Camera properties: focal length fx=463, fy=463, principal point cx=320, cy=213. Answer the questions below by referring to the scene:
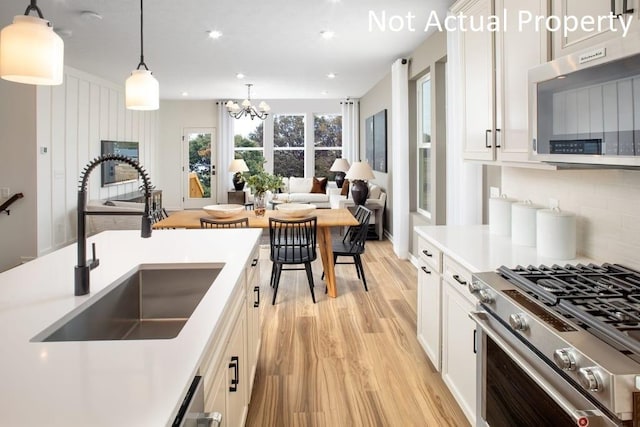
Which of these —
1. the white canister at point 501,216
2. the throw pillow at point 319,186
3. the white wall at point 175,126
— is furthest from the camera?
the white wall at point 175,126

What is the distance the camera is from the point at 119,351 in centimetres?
110

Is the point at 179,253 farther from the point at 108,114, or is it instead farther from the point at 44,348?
the point at 108,114

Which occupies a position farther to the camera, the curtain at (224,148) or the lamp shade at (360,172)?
the curtain at (224,148)

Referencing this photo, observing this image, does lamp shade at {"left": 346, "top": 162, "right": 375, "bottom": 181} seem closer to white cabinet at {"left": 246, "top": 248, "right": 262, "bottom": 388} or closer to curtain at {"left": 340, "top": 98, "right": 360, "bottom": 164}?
curtain at {"left": 340, "top": 98, "right": 360, "bottom": 164}

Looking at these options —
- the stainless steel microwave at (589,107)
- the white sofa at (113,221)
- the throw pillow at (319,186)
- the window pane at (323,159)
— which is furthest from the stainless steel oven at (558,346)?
the window pane at (323,159)

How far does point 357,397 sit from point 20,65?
223 cm

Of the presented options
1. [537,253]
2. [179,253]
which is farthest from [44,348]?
[537,253]

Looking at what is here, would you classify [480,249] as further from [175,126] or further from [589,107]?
[175,126]

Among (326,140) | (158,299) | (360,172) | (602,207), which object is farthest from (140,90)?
(326,140)

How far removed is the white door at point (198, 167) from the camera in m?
10.8

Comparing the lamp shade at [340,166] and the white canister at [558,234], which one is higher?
the lamp shade at [340,166]

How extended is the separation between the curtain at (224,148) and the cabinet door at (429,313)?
8279 mm

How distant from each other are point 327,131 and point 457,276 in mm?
8877

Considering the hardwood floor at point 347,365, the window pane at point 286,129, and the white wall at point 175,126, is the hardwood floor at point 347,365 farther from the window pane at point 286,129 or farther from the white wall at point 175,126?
the white wall at point 175,126
